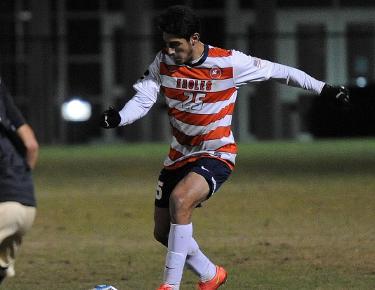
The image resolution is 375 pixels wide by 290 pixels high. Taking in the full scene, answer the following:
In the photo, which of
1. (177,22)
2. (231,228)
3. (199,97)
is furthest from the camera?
(231,228)

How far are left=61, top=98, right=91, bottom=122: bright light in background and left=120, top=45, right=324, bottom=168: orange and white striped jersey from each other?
2449cm

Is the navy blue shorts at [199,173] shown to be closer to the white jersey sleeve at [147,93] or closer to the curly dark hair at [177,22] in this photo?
the white jersey sleeve at [147,93]

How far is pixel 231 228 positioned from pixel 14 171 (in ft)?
20.8

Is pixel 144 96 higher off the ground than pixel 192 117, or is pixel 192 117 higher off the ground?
pixel 144 96

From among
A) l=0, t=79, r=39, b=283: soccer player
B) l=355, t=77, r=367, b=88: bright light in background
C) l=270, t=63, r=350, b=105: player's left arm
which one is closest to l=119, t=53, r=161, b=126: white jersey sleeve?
l=270, t=63, r=350, b=105: player's left arm

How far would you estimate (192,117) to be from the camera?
24.8ft

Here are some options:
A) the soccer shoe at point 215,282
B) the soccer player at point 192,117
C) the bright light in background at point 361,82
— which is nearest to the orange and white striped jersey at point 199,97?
the soccer player at point 192,117

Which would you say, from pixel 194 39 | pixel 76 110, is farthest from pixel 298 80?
pixel 76 110

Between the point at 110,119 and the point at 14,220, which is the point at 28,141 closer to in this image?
the point at 14,220

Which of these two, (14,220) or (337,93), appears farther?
(337,93)

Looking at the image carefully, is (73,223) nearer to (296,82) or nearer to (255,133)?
(296,82)

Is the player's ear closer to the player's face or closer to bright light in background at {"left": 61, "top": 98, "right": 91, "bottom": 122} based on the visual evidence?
the player's face

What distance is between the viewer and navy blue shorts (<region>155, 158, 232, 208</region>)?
295 inches

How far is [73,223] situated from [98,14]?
71.2ft
